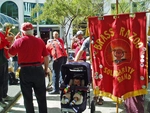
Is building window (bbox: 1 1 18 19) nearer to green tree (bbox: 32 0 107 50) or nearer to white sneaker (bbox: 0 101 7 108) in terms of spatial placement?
green tree (bbox: 32 0 107 50)

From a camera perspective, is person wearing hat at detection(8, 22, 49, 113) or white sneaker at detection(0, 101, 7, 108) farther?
white sneaker at detection(0, 101, 7, 108)

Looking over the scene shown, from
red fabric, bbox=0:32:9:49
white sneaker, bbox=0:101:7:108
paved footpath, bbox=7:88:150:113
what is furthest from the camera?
white sneaker, bbox=0:101:7:108

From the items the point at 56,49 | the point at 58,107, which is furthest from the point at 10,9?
the point at 58,107

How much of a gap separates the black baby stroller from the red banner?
1.58 feet

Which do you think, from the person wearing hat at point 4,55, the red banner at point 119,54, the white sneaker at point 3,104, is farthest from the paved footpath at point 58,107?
the red banner at point 119,54

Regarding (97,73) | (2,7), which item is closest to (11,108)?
(97,73)

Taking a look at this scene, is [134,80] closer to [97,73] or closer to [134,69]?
[134,69]

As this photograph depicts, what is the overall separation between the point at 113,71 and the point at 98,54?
387 millimetres

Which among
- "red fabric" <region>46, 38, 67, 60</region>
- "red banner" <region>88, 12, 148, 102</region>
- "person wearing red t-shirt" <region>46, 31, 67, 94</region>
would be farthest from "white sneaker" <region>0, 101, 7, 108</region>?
"red banner" <region>88, 12, 148, 102</region>

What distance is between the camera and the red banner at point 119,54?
4098mm

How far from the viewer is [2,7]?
3894 cm

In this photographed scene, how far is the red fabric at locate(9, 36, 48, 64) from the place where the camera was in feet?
15.1

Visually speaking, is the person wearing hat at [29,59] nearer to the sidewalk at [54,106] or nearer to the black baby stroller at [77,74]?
the black baby stroller at [77,74]

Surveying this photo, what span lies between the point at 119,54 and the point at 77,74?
1.39m
